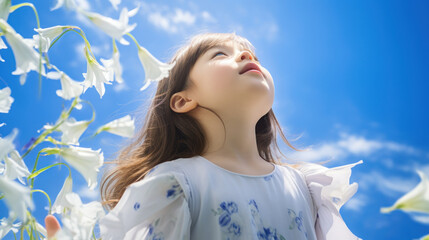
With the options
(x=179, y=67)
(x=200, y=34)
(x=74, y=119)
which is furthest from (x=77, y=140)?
(x=200, y=34)

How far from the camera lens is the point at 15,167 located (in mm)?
517

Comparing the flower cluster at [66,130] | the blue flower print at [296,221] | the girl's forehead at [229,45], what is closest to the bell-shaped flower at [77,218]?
the flower cluster at [66,130]

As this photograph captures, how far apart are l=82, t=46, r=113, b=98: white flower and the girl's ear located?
438mm

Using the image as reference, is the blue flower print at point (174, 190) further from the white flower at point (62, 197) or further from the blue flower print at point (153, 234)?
the white flower at point (62, 197)

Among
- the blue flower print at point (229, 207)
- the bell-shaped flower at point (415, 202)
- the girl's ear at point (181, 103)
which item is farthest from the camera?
the girl's ear at point (181, 103)

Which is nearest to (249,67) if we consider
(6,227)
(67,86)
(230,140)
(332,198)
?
(230,140)

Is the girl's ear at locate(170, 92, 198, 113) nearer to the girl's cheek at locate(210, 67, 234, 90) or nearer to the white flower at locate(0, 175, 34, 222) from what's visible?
the girl's cheek at locate(210, 67, 234, 90)

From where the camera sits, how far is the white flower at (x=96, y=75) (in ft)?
2.21

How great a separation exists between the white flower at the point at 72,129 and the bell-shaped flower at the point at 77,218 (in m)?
0.07

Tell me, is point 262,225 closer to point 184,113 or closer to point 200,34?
point 184,113

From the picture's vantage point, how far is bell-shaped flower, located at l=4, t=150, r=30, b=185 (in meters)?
0.51

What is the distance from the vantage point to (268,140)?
1394mm

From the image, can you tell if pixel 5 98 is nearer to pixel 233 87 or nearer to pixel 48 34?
pixel 48 34

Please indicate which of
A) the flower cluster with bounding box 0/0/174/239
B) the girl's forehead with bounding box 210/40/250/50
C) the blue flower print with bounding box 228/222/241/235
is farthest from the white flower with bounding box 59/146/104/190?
the girl's forehead with bounding box 210/40/250/50
